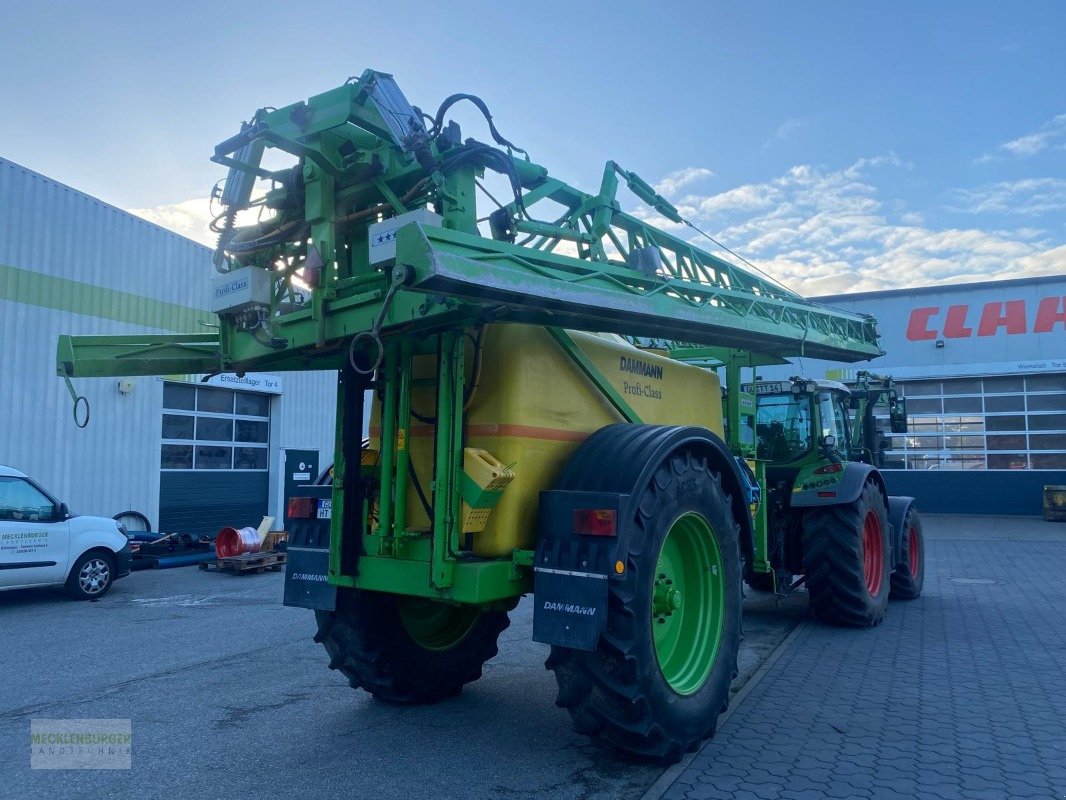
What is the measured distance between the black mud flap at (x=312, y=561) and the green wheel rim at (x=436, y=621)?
59 centimetres

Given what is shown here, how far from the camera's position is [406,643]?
211 inches

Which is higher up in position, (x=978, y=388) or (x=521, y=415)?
(x=978, y=388)

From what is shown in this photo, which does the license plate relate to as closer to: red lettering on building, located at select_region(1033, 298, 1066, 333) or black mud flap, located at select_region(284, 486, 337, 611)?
black mud flap, located at select_region(284, 486, 337, 611)

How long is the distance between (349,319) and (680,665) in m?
2.67

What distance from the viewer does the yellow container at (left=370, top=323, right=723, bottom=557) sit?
14.5 feet

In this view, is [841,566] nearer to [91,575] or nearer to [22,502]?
[91,575]

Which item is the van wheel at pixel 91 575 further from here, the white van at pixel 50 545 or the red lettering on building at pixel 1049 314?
the red lettering on building at pixel 1049 314

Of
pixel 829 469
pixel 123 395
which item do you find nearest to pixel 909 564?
pixel 829 469

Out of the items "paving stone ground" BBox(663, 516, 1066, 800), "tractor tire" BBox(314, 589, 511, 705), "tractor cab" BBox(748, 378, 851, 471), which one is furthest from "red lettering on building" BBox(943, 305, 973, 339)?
"tractor tire" BBox(314, 589, 511, 705)

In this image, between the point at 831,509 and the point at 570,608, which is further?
the point at 831,509

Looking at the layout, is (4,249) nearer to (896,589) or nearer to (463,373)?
(463,373)

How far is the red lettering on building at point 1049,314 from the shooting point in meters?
22.5

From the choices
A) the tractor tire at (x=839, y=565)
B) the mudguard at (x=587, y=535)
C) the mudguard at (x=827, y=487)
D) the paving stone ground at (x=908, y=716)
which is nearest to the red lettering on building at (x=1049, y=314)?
the paving stone ground at (x=908, y=716)

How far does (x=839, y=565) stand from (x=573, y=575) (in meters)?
4.64
